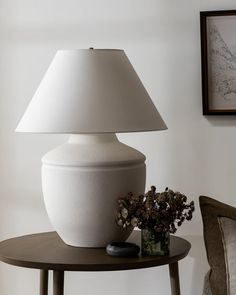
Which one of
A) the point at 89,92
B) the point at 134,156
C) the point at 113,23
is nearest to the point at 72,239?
the point at 134,156

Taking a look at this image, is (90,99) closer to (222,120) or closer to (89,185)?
(89,185)

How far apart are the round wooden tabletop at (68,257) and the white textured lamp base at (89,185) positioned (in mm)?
72

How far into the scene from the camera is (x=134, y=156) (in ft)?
7.48

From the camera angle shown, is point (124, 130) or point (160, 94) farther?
point (160, 94)

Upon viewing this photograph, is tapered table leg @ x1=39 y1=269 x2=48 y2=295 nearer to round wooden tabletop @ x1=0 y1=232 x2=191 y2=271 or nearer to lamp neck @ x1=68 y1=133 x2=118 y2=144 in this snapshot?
round wooden tabletop @ x1=0 y1=232 x2=191 y2=271

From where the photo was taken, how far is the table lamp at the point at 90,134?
2.19 m

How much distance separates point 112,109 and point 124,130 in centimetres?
9

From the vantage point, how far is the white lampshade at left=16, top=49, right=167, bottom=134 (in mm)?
2164

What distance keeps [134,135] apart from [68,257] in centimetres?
75

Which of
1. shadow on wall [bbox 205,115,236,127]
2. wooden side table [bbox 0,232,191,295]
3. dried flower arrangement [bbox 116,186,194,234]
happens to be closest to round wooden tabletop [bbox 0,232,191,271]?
wooden side table [bbox 0,232,191,295]

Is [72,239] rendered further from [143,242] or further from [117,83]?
[117,83]

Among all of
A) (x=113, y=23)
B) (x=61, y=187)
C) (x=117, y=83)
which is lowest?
(x=61, y=187)

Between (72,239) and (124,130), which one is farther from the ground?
(124,130)

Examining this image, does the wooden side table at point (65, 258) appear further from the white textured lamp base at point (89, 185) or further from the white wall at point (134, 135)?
the white wall at point (134, 135)
